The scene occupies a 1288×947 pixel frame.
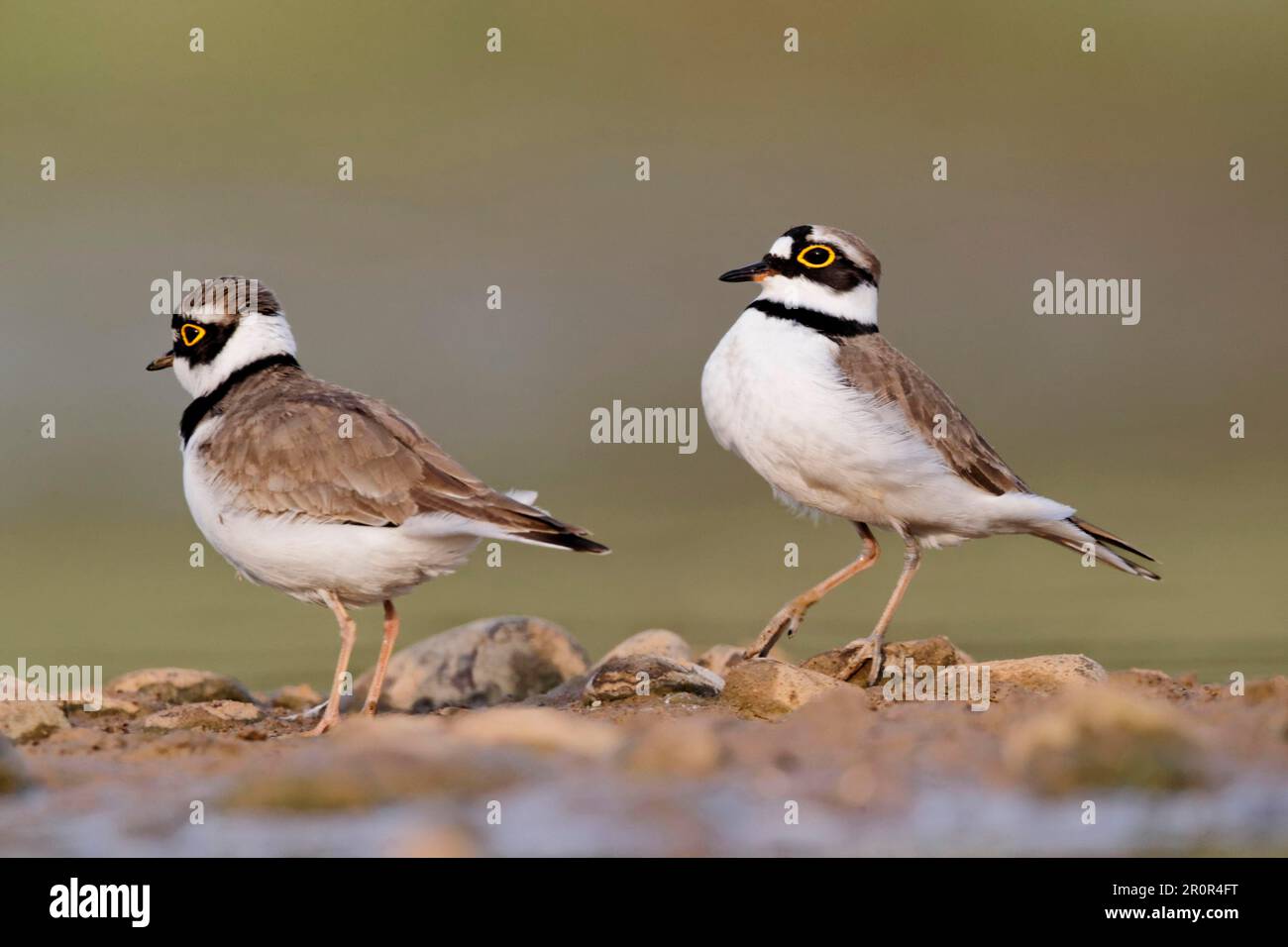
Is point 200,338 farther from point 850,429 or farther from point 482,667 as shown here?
point 850,429

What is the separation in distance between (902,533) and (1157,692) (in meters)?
1.79

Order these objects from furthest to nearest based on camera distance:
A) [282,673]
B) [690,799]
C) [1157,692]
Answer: [282,673], [1157,692], [690,799]

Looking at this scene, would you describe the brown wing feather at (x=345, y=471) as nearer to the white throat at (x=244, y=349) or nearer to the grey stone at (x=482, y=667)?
the white throat at (x=244, y=349)

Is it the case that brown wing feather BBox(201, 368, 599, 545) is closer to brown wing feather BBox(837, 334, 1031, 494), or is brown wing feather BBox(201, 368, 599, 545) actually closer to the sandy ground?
the sandy ground

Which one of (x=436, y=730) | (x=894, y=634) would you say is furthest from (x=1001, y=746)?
(x=894, y=634)

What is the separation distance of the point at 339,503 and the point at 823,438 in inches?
95.7

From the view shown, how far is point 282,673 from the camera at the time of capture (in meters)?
11.4

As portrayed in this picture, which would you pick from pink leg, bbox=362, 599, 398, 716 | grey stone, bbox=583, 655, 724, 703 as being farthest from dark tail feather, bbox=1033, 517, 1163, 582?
pink leg, bbox=362, 599, 398, 716

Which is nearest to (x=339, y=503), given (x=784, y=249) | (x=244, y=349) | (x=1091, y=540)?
(x=244, y=349)

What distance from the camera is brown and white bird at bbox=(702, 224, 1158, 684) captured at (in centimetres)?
877

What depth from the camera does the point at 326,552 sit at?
8.01 metres

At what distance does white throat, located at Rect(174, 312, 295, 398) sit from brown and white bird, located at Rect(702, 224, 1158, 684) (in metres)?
2.30

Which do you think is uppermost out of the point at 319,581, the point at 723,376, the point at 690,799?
the point at 723,376

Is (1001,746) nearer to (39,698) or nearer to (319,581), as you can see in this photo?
(319,581)
